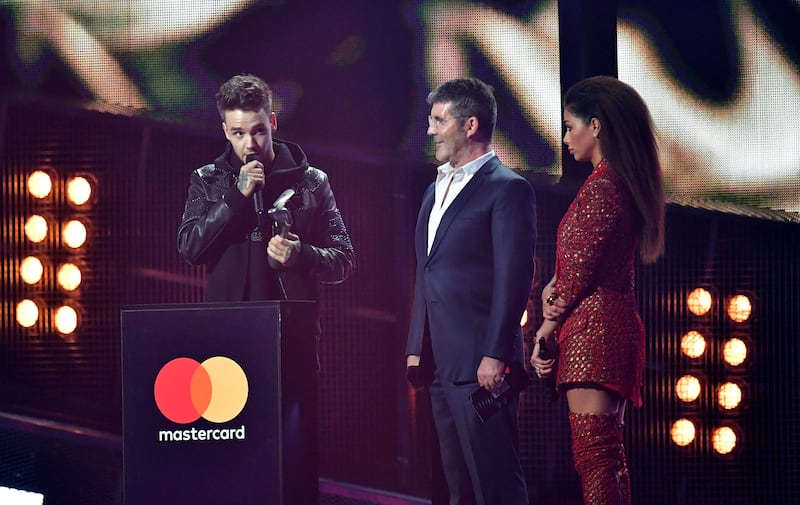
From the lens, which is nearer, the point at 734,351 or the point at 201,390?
the point at 201,390

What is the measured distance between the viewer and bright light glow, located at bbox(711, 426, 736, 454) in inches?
147

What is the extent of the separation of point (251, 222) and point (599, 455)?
1400 millimetres

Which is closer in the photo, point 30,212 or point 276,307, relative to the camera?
point 276,307

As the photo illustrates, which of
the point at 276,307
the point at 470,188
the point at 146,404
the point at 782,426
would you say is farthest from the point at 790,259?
the point at 146,404

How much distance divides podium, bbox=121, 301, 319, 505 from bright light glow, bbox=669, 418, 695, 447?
1.87m

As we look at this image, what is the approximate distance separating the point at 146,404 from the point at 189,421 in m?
0.12

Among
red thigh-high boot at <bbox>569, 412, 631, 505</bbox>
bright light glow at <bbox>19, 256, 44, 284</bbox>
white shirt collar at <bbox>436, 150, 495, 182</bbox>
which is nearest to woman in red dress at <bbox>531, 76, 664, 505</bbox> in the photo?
red thigh-high boot at <bbox>569, 412, 631, 505</bbox>

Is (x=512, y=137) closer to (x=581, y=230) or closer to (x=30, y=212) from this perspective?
(x=581, y=230)

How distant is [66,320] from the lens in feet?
13.2

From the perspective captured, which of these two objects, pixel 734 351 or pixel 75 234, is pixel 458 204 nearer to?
pixel 734 351

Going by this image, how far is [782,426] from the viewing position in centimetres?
371

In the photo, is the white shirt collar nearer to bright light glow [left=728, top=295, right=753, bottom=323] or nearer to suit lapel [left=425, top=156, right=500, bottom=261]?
suit lapel [left=425, top=156, right=500, bottom=261]

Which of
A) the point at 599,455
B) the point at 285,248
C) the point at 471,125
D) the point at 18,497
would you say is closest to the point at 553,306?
the point at 599,455

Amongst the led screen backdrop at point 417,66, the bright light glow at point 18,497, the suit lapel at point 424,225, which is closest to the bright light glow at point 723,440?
the led screen backdrop at point 417,66
